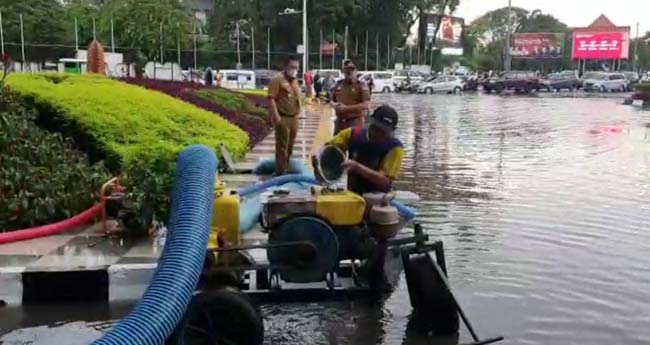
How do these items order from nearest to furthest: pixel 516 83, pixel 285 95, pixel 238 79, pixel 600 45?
1. pixel 285 95
2. pixel 238 79
3. pixel 516 83
4. pixel 600 45

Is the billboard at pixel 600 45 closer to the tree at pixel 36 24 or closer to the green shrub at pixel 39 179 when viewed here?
the tree at pixel 36 24

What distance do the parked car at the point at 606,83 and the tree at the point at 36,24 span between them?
37558mm

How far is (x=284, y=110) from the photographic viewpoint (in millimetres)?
10172

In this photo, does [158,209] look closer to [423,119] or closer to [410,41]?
[423,119]

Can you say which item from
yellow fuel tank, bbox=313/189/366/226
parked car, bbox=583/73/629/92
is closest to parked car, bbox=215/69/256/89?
parked car, bbox=583/73/629/92

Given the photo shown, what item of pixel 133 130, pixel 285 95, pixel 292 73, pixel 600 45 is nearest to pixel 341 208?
pixel 292 73

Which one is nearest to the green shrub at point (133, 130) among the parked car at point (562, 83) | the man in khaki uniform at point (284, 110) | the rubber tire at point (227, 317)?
the man in khaki uniform at point (284, 110)

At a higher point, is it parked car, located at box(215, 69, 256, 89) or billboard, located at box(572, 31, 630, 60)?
billboard, located at box(572, 31, 630, 60)

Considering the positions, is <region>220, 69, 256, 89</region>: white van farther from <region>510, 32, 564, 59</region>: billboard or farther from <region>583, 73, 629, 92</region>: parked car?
<region>510, 32, 564, 59</region>: billboard

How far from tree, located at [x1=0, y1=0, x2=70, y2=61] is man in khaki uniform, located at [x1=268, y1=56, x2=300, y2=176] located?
44.1 meters

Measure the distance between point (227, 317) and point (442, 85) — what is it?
50314mm

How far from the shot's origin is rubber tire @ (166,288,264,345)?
443cm

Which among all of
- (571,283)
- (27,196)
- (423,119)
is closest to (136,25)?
(423,119)

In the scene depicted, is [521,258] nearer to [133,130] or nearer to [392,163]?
[392,163]
